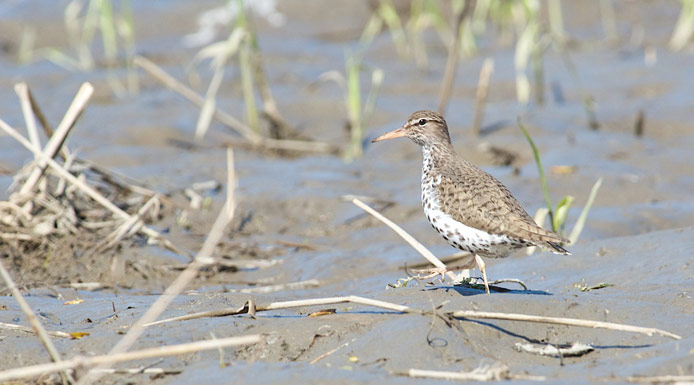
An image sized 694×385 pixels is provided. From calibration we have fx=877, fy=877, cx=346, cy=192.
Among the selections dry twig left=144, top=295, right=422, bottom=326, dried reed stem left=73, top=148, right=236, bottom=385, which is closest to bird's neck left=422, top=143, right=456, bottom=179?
dry twig left=144, top=295, right=422, bottom=326

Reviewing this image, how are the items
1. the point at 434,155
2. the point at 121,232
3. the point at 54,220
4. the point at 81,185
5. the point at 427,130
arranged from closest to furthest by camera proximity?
the point at 434,155 → the point at 427,130 → the point at 81,185 → the point at 121,232 → the point at 54,220

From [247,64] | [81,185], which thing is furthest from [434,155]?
[247,64]

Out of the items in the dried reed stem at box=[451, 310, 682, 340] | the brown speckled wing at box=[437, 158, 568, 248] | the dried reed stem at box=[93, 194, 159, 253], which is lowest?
the dried reed stem at box=[93, 194, 159, 253]

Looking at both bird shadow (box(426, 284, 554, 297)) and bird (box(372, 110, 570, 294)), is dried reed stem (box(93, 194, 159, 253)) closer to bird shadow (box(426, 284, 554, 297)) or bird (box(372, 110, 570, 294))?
bird (box(372, 110, 570, 294))

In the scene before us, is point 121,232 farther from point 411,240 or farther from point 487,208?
point 487,208

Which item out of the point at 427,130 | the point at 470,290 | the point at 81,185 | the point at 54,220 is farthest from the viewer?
the point at 54,220

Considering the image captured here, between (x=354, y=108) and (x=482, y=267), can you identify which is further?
(x=354, y=108)

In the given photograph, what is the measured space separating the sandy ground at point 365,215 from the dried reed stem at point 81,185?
0.14 m

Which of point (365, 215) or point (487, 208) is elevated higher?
point (487, 208)

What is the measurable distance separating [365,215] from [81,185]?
2.70 meters

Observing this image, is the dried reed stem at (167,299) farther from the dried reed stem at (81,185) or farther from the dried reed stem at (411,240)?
the dried reed stem at (81,185)

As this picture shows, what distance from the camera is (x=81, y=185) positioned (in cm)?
681

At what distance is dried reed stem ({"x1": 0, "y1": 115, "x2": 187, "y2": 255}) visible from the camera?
6.69 m

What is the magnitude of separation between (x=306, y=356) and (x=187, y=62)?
1075 cm
